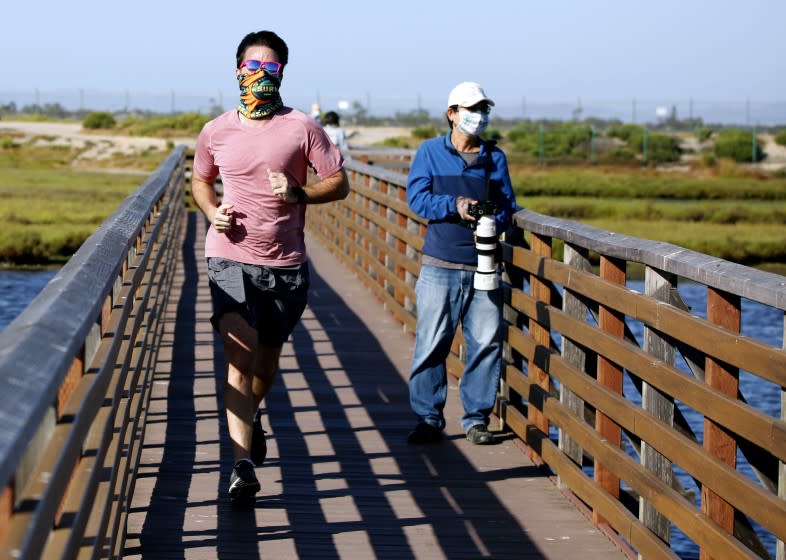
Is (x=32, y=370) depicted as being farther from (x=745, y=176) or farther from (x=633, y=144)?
(x=633, y=144)

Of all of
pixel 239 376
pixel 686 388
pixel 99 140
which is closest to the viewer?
pixel 686 388

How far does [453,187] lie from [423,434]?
121cm

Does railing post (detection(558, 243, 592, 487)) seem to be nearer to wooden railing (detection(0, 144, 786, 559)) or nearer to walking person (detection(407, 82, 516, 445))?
wooden railing (detection(0, 144, 786, 559))

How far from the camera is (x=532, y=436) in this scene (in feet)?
22.7

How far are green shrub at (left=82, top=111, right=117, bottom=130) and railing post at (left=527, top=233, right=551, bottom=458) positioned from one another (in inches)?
3914

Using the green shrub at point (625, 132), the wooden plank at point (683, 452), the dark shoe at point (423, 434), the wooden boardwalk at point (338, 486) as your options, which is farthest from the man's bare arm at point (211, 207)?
the green shrub at point (625, 132)

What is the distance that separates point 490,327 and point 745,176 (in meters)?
57.0

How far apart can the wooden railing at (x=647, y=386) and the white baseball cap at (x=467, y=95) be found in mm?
624

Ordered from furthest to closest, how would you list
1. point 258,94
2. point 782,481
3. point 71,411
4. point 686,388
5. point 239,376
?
1. point 239,376
2. point 258,94
3. point 686,388
4. point 782,481
5. point 71,411

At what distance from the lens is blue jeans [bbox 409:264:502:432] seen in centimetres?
709

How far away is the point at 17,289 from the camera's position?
86.0 feet

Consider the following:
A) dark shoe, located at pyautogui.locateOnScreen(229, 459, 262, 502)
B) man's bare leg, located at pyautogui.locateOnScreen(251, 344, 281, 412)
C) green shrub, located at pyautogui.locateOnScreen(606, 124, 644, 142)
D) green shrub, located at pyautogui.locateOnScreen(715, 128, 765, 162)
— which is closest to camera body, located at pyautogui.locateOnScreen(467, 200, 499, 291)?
man's bare leg, located at pyautogui.locateOnScreen(251, 344, 281, 412)

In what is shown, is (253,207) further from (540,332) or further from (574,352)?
(540,332)

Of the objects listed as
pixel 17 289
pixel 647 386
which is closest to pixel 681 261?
pixel 647 386
